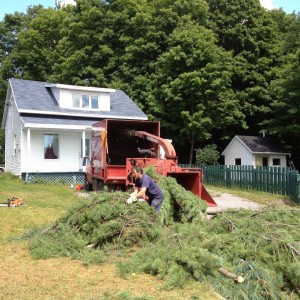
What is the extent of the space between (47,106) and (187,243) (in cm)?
1916

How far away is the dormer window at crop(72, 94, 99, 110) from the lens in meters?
25.5

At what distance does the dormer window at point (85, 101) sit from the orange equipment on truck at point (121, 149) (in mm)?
7887

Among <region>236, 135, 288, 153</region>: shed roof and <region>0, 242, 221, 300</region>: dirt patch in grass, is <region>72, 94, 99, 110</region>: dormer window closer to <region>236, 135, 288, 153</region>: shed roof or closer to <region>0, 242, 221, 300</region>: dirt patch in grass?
<region>236, 135, 288, 153</region>: shed roof

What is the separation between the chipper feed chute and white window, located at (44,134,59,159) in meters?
13.2

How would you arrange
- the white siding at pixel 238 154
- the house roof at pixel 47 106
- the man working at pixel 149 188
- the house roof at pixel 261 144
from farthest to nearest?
the house roof at pixel 261 144 → the white siding at pixel 238 154 → the house roof at pixel 47 106 → the man working at pixel 149 188

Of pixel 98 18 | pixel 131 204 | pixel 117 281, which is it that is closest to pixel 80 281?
pixel 117 281

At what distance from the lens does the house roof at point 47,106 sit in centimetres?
2352

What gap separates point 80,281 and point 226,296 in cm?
202

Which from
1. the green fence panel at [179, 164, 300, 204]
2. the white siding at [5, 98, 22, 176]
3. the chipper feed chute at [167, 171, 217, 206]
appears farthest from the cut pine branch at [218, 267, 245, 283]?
the white siding at [5, 98, 22, 176]

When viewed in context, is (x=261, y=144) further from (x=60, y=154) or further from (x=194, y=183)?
(x=194, y=183)

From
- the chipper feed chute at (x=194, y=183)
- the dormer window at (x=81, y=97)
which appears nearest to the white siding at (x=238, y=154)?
the dormer window at (x=81, y=97)

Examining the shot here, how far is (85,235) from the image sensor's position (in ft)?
26.0

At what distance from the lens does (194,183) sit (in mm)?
11891

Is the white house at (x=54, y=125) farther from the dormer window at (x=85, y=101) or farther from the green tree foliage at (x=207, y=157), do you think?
the green tree foliage at (x=207, y=157)
